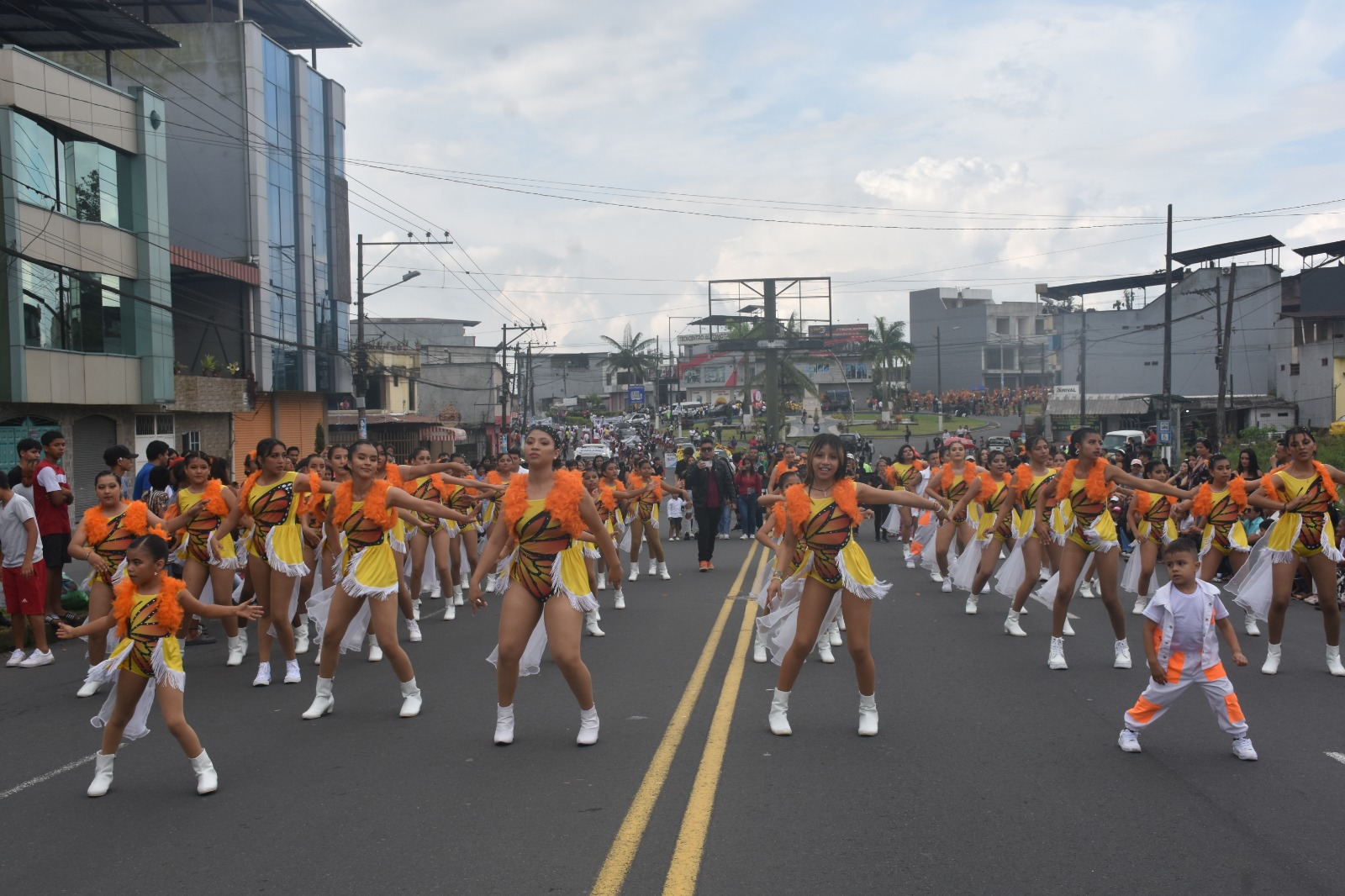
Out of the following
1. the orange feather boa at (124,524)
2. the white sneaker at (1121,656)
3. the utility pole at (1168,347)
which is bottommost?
the white sneaker at (1121,656)

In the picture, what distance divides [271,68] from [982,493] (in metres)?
34.5

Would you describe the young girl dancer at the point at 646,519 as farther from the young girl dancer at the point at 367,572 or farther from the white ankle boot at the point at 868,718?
the white ankle boot at the point at 868,718

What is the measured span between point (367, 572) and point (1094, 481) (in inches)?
240

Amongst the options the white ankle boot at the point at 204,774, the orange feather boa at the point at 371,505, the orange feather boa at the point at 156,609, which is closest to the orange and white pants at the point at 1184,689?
the orange feather boa at the point at 371,505

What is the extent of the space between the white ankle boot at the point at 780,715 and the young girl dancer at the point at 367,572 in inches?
99.7

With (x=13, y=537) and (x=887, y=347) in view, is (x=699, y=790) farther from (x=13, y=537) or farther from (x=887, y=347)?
(x=887, y=347)

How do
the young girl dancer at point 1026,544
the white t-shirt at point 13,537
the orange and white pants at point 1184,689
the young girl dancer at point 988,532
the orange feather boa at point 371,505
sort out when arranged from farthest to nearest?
the young girl dancer at point 988,532, the young girl dancer at point 1026,544, the white t-shirt at point 13,537, the orange feather boa at point 371,505, the orange and white pants at point 1184,689

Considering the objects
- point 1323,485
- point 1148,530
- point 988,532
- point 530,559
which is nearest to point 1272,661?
point 1323,485

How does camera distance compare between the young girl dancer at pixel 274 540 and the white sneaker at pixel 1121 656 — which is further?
the white sneaker at pixel 1121 656

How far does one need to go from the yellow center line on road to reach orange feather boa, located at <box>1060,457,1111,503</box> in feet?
10.9

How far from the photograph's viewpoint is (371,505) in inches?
330

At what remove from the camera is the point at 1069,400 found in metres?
59.8

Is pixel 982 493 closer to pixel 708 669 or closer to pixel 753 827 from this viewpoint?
pixel 708 669

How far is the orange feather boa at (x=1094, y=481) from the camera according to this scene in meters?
9.71
